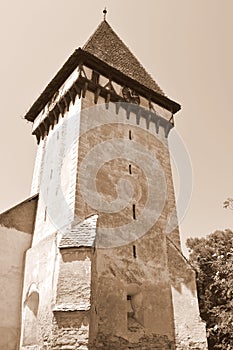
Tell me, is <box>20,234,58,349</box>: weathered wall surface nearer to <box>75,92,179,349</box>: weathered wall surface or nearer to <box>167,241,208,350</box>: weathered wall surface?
<box>75,92,179,349</box>: weathered wall surface

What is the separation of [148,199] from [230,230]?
10.0m

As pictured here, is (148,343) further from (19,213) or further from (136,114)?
(136,114)

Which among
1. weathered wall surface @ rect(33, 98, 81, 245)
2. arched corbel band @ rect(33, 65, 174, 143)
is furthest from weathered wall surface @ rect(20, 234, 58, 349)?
arched corbel band @ rect(33, 65, 174, 143)

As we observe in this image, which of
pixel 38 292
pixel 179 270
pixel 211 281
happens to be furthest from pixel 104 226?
pixel 211 281

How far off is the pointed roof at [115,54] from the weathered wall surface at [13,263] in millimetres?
7540

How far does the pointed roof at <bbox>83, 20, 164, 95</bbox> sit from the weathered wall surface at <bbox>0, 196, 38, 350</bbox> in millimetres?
7540

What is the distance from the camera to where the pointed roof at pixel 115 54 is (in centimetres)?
1556

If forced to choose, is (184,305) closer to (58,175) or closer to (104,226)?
(104,226)

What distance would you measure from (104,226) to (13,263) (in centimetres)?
362

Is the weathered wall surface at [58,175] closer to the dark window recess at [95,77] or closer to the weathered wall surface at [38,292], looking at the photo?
the weathered wall surface at [38,292]

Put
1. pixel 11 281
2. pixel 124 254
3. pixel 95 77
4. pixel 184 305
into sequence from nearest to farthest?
pixel 124 254 → pixel 184 305 → pixel 11 281 → pixel 95 77

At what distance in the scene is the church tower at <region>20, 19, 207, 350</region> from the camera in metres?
8.59

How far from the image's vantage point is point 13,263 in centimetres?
1142

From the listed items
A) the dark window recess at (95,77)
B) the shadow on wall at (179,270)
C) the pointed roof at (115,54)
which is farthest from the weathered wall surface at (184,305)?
the pointed roof at (115,54)
